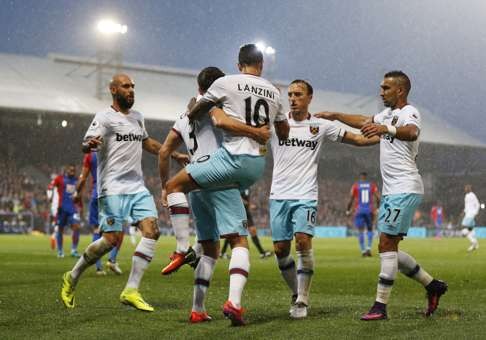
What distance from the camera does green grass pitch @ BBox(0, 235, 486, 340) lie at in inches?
253

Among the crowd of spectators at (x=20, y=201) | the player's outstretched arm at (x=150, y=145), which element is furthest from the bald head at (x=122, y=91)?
the crowd of spectators at (x=20, y=201)

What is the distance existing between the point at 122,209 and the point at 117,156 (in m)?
0.55

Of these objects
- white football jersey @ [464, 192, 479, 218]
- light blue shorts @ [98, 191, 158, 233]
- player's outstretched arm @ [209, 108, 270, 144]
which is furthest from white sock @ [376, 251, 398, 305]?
white football jersey @ [464, 192, 479, 218]

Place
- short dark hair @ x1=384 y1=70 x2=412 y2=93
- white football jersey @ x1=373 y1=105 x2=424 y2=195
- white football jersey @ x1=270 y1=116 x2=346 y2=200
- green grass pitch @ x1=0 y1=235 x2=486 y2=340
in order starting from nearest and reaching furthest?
1. green grass pitch @ x1=0 y1=235 x2=486 y2=340
2. white football jersey @ x1=373 y1=105 x2=424 y2=195
3. short dark hair @ x1=384 y1=70 x2=412 y2=93
4. white football jersey @ x1=270 y1=116 x2=346 y2=200

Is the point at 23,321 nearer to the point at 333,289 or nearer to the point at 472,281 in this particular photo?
the point at 333,289

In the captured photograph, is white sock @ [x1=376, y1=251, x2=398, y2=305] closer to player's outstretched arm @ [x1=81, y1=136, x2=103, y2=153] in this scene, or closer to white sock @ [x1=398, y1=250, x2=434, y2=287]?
white sock @ [x1=398, y1=250, x2=434, y2=287]

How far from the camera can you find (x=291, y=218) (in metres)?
7.94

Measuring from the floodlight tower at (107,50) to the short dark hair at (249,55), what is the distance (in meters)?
40.3

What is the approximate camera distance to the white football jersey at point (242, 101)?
654 centimetres

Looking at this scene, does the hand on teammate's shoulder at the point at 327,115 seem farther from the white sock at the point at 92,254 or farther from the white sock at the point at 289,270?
the white sock at the point at 92,254

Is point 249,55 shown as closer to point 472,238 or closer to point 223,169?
point 223,169

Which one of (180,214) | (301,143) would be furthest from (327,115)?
(180,214)

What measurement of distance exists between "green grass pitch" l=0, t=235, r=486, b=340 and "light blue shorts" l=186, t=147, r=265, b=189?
1.18 m

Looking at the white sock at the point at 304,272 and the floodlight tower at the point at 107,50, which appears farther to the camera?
the floodlight tower at the point at 107,50
